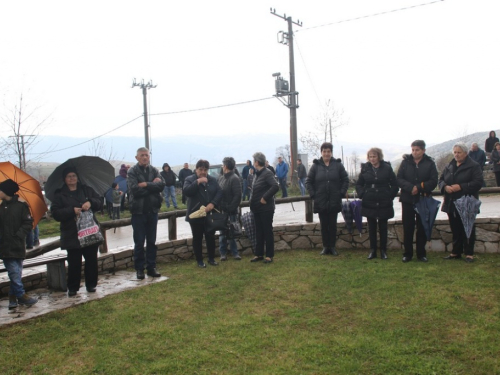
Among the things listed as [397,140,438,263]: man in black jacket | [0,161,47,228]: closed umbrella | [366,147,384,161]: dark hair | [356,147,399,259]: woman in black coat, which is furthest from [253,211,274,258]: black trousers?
[0,161,47,228]: closed umbrella

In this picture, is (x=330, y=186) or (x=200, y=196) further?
(x=330, y=186)

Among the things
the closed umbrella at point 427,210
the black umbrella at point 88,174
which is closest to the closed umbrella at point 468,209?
the closed umbrella at point 427,210

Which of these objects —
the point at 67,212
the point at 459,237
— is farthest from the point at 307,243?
the point at 67,212

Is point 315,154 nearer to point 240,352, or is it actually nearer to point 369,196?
point 369,196

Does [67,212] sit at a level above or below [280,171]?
below

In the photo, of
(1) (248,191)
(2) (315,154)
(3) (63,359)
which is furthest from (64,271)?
(2) (315,154)

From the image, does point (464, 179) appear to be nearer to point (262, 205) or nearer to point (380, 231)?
point (380, 231)

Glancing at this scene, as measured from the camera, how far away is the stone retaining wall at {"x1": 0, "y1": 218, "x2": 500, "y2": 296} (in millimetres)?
6246

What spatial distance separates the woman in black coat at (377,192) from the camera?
20.2 feet

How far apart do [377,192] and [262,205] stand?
65.5 inches

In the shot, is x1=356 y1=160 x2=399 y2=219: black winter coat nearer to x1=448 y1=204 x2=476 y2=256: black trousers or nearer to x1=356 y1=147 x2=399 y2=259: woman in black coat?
x1=356 y1=147 x2=399 y2=259: woman in black coat

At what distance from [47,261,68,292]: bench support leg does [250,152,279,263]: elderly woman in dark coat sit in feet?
8.64

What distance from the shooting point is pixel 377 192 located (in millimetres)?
6184

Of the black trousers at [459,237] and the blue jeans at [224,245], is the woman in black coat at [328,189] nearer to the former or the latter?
the blue jeans at [224,245]
